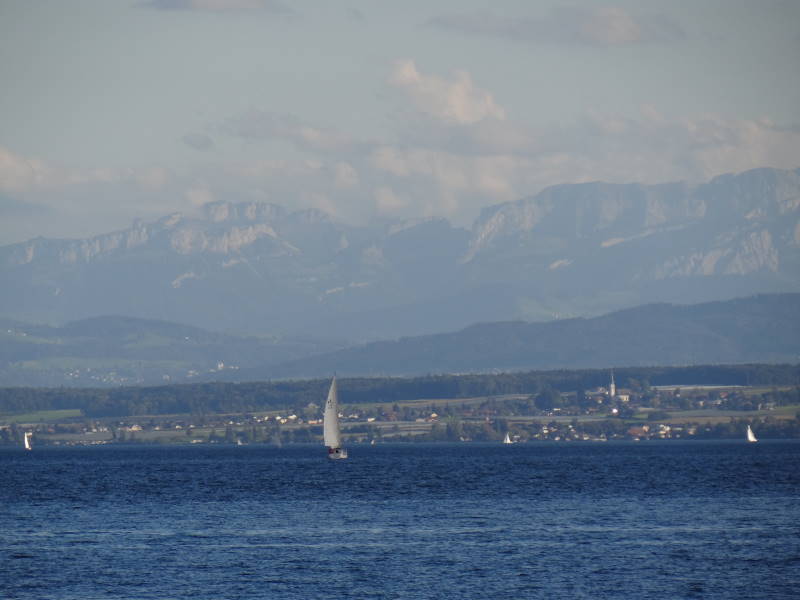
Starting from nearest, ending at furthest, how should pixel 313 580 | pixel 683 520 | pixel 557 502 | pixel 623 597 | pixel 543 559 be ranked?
pixel 623 597 → pixel 313 580 → pixel 543 559 → pixel 683 520 → pixel 557 502

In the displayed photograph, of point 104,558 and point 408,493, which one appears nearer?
point 104,558

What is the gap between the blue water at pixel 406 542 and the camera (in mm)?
84688

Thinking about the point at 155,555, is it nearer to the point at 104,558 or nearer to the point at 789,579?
the point at 104,558

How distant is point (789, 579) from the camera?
3346 inches

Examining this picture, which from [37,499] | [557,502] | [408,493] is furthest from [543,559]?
[37,499]

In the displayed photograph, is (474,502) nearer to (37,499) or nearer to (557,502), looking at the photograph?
(557,502)

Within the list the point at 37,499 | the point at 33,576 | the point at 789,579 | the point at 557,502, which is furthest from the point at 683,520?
the point at 37,499

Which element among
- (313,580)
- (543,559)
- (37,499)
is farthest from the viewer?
(37,499)

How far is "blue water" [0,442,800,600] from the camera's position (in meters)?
84.7

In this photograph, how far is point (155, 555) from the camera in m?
98.9

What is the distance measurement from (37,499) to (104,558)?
6022 centimetres

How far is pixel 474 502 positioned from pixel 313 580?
191ft

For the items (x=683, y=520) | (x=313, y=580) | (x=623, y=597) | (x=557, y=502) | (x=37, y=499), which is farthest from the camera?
(x=37, y=499)

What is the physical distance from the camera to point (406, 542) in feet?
347
